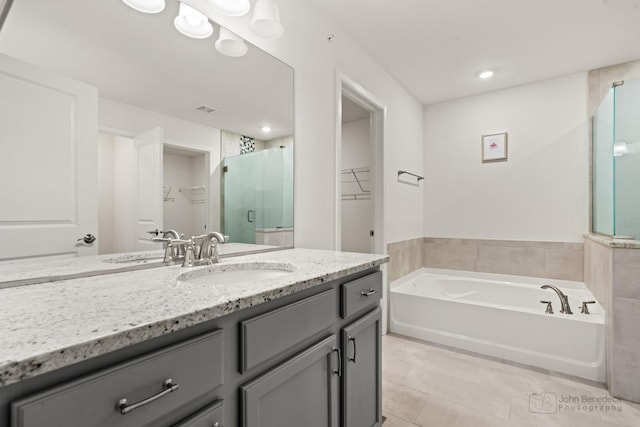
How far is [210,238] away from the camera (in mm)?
1284

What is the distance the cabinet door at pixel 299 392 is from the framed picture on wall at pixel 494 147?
2.94 meters

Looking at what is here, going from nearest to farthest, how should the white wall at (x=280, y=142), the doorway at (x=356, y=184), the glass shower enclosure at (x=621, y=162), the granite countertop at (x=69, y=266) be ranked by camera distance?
the granite countertop at (x=69, y=266), the white wall at (x=280, y=142), the glass shower enclosure at (x=621, y=162), the doorway at (x=356, y=184)

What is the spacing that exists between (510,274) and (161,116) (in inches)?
131

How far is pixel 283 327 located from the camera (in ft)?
2.86

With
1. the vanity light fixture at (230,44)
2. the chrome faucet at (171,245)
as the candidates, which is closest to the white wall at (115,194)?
the chrome faucet at (171,245)

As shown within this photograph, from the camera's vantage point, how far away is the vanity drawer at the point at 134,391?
446mm

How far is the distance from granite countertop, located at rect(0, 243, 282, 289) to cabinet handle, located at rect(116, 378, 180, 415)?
585 mm

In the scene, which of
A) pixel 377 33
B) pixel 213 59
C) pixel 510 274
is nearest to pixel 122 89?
pixel 213 59

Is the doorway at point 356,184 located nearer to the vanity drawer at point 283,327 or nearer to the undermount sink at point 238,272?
the undermount sink at point 238,272

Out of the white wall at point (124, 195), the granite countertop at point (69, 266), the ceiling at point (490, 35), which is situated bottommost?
the granite countertop at point (69, 266)

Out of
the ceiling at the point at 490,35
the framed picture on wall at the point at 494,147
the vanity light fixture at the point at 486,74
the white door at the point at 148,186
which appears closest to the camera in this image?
the white door at the point at 148,186

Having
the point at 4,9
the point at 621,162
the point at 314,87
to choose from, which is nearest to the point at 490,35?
the point at 621,162

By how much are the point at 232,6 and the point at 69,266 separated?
3.89ft

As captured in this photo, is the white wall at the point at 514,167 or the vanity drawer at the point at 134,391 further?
the white wall at the point at 514,167
